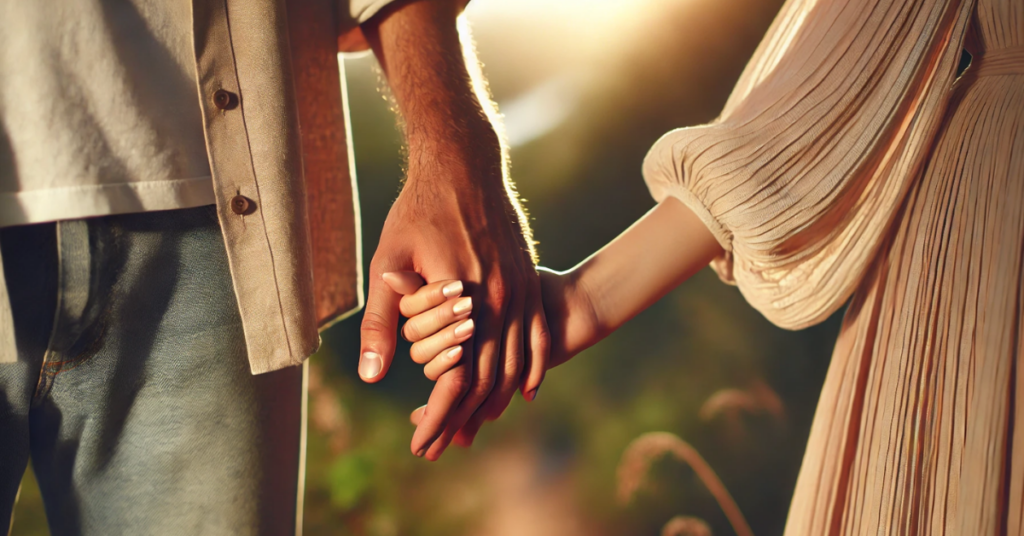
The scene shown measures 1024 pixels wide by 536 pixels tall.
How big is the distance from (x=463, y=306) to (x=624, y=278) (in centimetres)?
13

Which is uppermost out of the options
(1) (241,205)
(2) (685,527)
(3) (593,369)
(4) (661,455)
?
(1) (241,205)

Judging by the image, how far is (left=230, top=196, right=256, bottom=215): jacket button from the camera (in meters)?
0.37

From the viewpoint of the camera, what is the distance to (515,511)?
1062 millimetres

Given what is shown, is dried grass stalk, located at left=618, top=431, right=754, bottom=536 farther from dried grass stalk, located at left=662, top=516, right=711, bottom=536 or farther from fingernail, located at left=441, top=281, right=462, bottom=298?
fingernail, located at left=441, top=281, right=462, bottom=298

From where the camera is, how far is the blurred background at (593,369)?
1.02 m

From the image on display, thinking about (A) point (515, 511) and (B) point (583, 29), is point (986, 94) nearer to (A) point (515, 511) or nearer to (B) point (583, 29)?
(B) point (583, 29)

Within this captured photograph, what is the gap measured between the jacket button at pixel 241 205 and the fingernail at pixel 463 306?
0.14m

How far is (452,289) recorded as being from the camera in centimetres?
37

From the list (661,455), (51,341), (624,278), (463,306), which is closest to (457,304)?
(463,306)

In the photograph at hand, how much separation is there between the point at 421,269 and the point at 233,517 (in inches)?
8.2

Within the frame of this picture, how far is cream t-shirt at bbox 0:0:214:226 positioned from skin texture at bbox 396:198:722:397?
0.73 ft

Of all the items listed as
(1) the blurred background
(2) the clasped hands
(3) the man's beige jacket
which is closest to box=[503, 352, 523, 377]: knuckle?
(2) the clasped hands

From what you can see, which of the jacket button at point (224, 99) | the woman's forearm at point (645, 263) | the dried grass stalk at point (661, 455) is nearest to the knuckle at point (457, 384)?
the woman's forearm at point (645, 263)

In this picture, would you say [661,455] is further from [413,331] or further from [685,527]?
[413,331]
